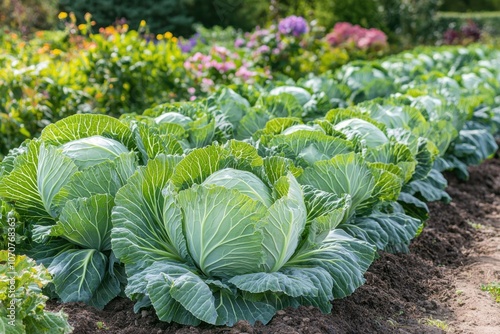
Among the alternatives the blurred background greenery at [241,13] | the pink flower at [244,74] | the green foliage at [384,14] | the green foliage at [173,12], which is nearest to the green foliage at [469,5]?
the blurred background greenery at [241,13]

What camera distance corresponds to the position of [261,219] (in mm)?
3049

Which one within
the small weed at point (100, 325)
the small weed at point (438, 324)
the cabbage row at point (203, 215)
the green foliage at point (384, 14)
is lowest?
the green foliage at point (384, 14)

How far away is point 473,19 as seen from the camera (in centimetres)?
2609

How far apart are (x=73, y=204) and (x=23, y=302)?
871 mm

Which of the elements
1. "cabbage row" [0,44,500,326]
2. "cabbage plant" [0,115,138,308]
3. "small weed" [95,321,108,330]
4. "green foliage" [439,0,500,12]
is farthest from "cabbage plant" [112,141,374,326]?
"green foliage" [439,0,500,12]

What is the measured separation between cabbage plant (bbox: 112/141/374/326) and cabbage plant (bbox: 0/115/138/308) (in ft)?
0.93

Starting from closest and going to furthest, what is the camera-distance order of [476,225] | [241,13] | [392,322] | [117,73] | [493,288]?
1. [392,322]
2. [493,288]
3. [476,225]
4. [117,73]
5. [241,13]

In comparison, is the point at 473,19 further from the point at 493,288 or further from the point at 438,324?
the point at 438,324

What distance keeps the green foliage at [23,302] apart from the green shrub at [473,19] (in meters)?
22.1

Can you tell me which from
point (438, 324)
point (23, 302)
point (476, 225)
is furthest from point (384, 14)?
point (23, 302)

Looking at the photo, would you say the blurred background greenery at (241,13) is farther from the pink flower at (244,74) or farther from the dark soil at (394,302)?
the dark soil at (394,302)

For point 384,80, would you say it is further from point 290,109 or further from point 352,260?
point 352,260

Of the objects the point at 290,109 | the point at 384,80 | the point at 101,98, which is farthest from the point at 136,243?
the point at 384,80

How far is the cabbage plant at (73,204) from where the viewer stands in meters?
3.36
